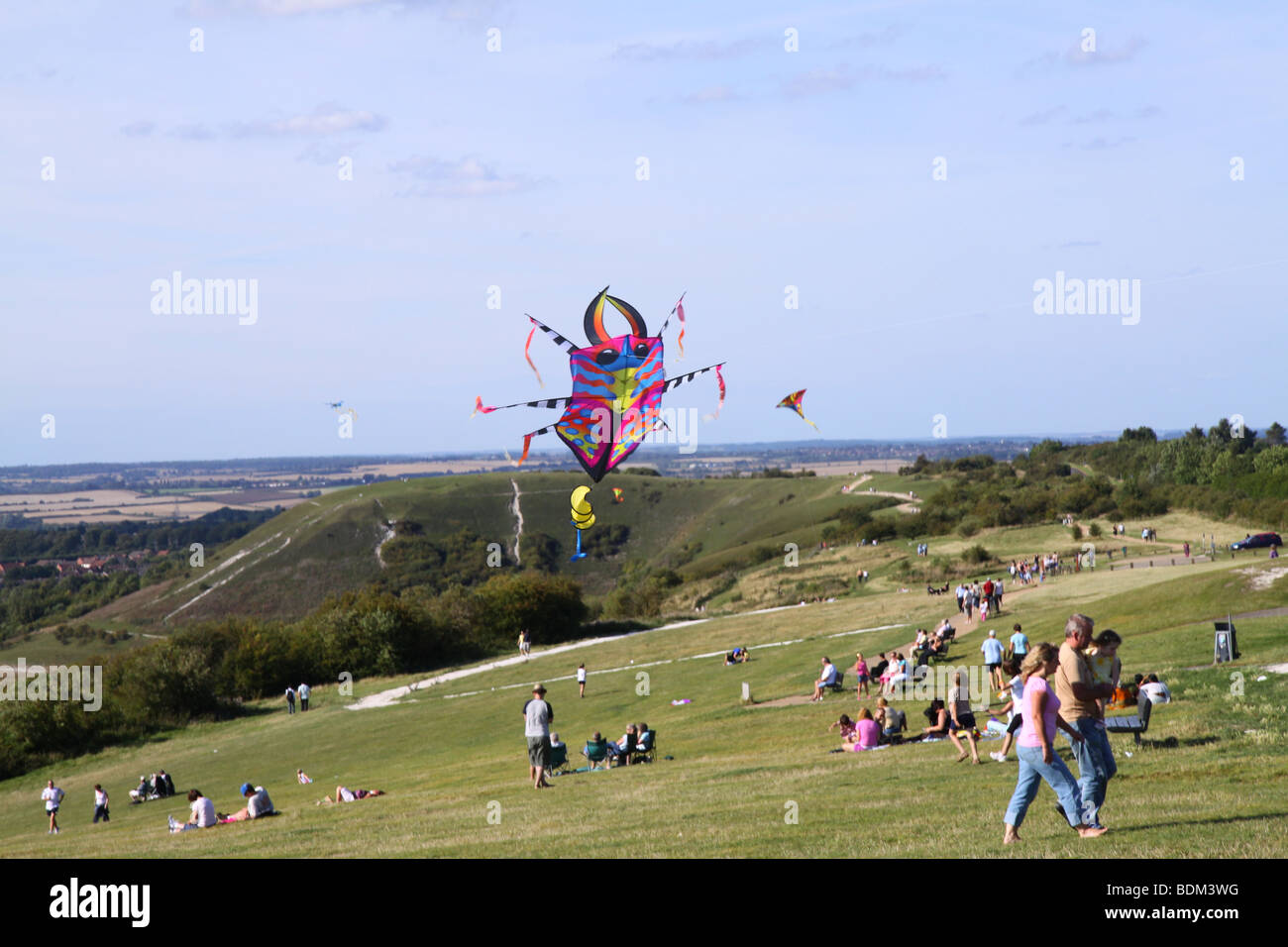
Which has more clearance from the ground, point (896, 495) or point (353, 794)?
point (896, 495)

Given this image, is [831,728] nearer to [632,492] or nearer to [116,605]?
[116,605]

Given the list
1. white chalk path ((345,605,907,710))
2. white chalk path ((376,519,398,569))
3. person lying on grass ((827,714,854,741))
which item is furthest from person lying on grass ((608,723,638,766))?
white chalk path ((376,519,398,569))

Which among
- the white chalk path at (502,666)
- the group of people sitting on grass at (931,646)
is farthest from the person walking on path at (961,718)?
the white chalk path at (502,666)

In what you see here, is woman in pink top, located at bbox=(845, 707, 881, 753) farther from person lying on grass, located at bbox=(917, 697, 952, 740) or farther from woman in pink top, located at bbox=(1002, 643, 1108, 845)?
woman in pink top, located at bbox=(1002, 643, 1108, 845)

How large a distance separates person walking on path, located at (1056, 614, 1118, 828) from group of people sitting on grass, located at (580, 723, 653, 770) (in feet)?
42.7

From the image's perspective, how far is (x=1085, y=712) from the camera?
388 inches

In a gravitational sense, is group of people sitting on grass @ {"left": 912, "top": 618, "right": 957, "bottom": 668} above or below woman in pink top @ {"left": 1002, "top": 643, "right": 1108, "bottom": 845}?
below

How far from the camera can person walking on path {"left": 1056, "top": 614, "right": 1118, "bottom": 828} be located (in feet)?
31.9

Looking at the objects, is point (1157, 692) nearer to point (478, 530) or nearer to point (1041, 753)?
point (1041, 753)

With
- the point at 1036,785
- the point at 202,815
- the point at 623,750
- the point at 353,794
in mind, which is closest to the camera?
the point at 1036,785

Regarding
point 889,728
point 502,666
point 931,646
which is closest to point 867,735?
point 889,728

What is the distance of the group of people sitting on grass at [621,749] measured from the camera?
21.8 meters

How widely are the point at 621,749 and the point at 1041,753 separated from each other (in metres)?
13.6
